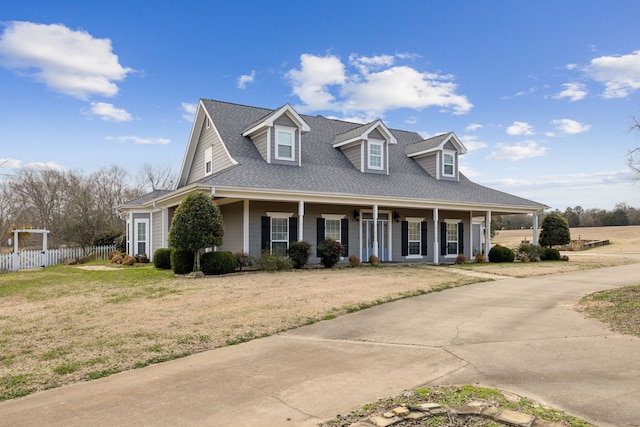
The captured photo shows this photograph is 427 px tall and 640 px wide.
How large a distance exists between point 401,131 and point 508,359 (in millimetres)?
23804

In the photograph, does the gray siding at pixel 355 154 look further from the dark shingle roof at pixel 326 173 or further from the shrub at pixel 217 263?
the shrub at pixel 217 263

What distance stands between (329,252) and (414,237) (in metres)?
6.85

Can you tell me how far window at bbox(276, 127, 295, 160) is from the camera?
19.5m

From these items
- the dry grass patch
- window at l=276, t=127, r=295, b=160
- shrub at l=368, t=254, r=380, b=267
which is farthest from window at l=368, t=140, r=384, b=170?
the dry grass patch

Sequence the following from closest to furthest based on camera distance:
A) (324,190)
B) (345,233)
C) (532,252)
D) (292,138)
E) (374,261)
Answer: (324,190)
(374,261)
(292,138)
(345,233)
(532,252)

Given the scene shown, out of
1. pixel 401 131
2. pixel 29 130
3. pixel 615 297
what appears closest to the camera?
pixel 615 297

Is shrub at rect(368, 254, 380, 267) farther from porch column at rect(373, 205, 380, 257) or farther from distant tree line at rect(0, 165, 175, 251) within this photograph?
distant tree line at rect(0, 165, 175, 251)

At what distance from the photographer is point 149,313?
8.76 m

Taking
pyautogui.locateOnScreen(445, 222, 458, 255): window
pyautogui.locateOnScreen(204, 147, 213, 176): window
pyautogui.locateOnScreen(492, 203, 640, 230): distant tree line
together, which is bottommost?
pyautogui.locateOnScreen(445, 222, 458, 255): window

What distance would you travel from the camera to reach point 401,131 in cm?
2805

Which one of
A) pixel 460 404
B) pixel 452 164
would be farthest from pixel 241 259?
pixel 452 164

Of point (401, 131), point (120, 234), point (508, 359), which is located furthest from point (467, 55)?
point (120, 234)

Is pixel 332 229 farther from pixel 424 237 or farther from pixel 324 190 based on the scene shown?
pixel 424 237

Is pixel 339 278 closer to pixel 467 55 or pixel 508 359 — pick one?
pixel 508 359
